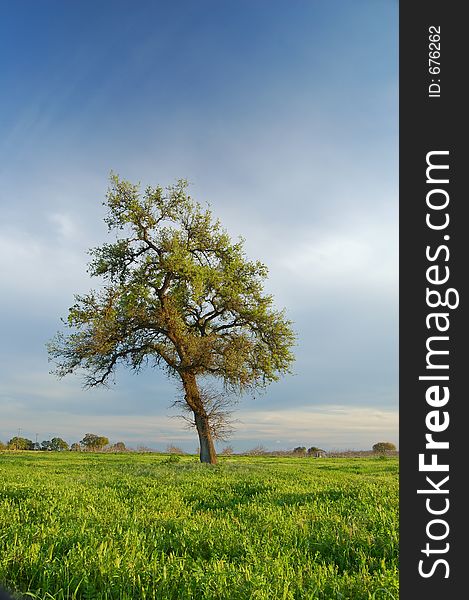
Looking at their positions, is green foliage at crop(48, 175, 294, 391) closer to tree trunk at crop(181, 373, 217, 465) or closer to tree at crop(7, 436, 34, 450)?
tree trunk at crop(181, 373, 217, 465)

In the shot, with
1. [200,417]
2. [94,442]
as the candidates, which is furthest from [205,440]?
[94,442]

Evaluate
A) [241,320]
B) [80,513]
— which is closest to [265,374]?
[241,320]

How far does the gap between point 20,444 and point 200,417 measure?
29.1m

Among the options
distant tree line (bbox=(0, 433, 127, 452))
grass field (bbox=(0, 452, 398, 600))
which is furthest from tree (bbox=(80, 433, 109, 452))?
grass field (bbox=(0, 452, 398, 600))

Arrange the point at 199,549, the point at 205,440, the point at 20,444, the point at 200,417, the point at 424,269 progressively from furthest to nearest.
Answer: the point at 20,444 → the point at 200,417 → the point at 205,440 → the point at 199,549 → the point at 424,269

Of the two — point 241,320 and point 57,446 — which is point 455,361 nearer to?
→ point 241,320

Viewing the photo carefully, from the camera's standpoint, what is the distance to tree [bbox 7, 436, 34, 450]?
54.6 metres

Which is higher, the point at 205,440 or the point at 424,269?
the point at 424,269

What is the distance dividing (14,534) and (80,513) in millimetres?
1547

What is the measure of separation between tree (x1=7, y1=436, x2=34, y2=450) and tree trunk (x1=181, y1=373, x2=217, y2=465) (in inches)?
1112

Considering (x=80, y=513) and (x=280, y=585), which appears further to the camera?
(x=80, y=513)

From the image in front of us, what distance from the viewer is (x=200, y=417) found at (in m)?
34.1

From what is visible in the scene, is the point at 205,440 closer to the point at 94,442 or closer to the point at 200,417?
the point at 200,417

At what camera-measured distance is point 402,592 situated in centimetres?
281
